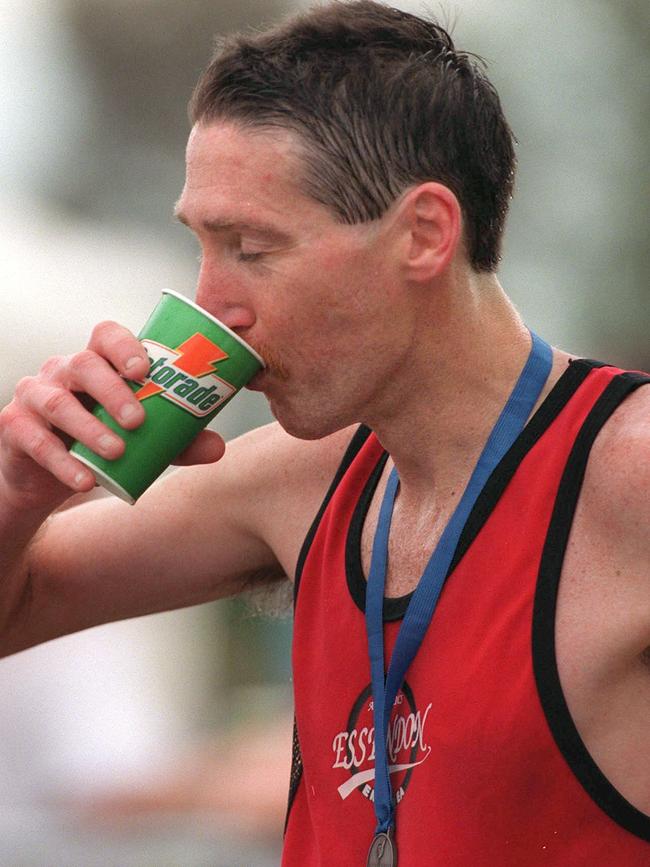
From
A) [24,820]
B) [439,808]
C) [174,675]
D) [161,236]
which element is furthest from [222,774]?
[161,236]

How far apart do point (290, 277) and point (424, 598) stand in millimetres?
553

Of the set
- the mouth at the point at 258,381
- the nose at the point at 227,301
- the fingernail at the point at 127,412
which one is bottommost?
the fingernail at the point at 127,412

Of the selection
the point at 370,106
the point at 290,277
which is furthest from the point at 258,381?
the point at 370,106

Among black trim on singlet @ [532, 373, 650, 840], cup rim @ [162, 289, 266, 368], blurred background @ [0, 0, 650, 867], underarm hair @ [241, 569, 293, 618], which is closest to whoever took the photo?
black trim on singlet @ [532, 373, 650, 840]

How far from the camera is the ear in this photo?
2.37 meters

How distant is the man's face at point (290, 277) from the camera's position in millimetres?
2285

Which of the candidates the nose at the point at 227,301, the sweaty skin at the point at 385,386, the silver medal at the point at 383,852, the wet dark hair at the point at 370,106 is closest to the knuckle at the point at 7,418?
the sweaty skin at the point at 385,386

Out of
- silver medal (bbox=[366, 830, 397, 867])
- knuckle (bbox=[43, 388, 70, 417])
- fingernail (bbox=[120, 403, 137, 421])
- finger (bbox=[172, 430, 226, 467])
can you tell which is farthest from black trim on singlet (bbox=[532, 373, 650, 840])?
knuckle (bbox=[43, 388, 70, 417])

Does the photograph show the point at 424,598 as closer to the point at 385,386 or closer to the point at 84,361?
the point at 385,386

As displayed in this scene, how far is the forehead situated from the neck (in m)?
0.30

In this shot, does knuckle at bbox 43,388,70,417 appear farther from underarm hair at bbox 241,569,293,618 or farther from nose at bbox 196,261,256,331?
underarm hair at bbox 241,569,293,618

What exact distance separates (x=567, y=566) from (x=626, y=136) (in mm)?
8637

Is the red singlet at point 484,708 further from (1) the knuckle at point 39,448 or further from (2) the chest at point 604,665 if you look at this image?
(1) the knuckle at point 39,448

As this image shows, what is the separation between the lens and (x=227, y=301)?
91.1 inches
